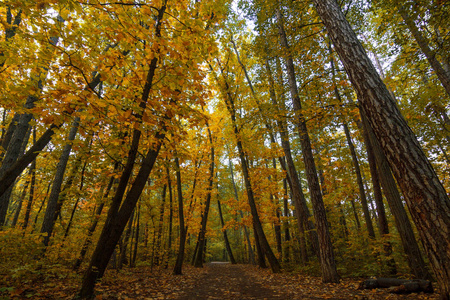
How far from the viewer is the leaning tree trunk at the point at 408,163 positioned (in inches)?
97.3

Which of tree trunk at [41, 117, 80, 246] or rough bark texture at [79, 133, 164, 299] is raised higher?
tree trunk at [41, 117, 80, 246]

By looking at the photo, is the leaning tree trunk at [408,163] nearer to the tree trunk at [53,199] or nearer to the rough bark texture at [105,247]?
the rough bark texture at [105,247]

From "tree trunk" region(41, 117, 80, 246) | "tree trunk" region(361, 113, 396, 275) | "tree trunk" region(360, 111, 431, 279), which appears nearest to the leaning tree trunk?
"tree trunk" region(360, 111, 431, 279)

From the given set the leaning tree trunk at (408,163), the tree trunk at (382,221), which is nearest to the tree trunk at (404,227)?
the tree trunk at (382,221)

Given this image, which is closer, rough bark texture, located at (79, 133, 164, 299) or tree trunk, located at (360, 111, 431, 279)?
rough bark texture, located at (79, 133, 164, 299)

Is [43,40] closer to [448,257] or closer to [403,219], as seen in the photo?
[448,257]

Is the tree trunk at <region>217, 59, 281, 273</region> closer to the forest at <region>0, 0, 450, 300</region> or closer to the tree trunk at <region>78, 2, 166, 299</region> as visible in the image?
the forest at <region>0, 0, 450, 300</region>

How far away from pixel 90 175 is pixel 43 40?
5.06 m

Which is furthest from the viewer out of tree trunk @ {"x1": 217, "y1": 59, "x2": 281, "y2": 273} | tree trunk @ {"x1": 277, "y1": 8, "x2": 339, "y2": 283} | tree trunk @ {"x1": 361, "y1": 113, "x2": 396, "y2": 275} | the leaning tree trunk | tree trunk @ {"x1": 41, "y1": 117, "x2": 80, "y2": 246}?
tree trunk @ {"x1": 217, "y1": 59, "x2": 281, "y2": 273}

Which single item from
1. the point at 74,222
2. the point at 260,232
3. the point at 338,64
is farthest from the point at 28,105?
the point at 338,64

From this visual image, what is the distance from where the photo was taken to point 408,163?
9.08 ft

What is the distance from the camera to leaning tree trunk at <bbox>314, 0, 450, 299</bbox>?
2471 millimetres

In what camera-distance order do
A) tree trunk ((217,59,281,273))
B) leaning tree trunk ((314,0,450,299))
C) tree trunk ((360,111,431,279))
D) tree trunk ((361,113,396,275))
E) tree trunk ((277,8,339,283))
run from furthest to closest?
tree trunk ((217,59,281,273)) → tree trunk ((361,113,396,275)) → tree trunk ((277,8,339,283)) → tree trunk ((360,111,431,279)) → leaning tree trunk ((314,0,450,299))

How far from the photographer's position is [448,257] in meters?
2.39
